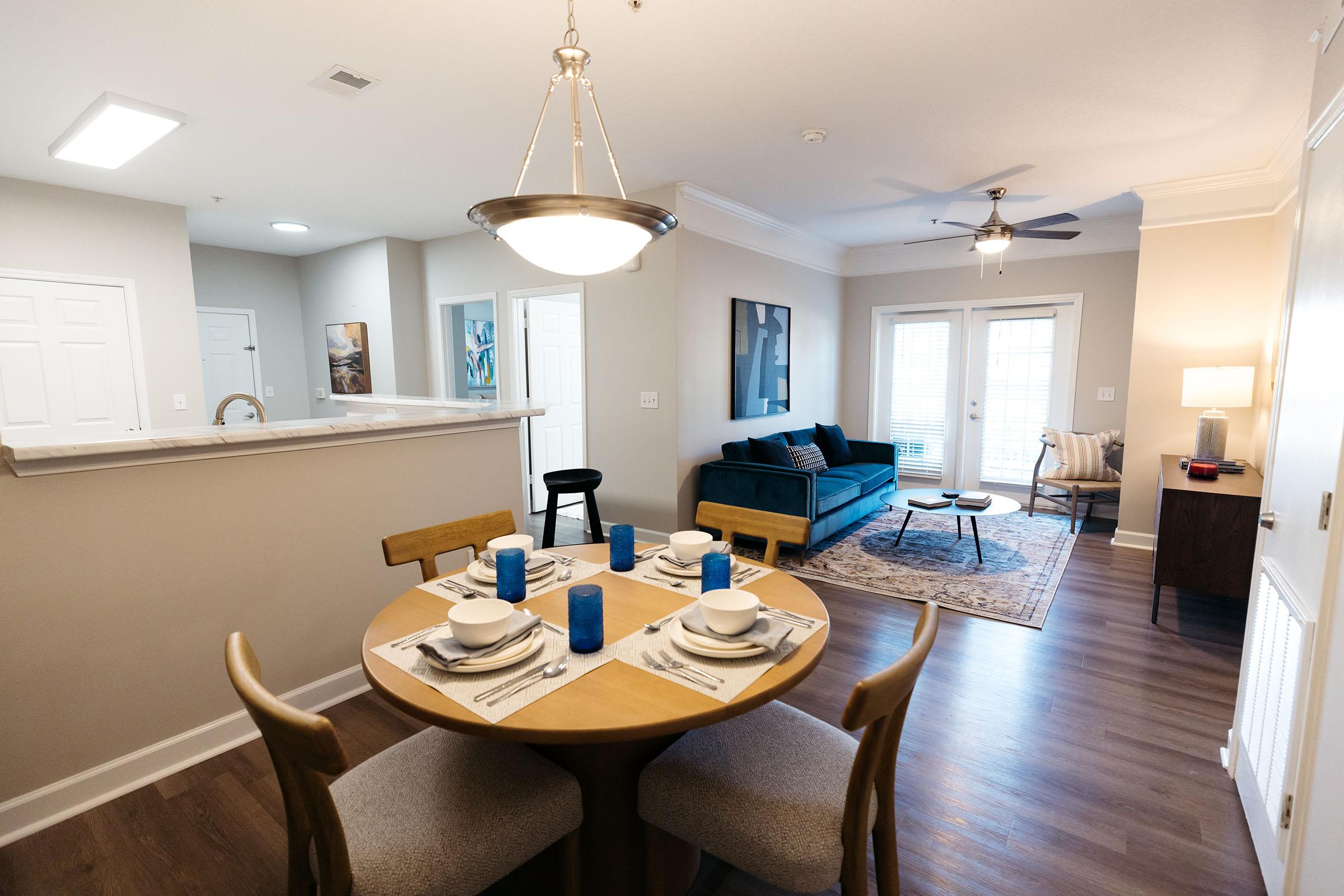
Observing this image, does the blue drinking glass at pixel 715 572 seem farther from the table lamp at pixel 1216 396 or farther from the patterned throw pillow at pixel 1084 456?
the patterned throw pillow at pixel 1084 456

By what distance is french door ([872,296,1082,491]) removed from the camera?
225 inches

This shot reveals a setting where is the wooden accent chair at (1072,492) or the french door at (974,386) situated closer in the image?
the wooden accent chair at (1072,492)

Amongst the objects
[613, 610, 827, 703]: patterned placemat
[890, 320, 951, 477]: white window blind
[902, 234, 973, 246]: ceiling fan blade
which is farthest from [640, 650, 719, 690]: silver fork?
[890, 320, 951, 477]: white window blind

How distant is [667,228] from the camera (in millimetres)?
1499

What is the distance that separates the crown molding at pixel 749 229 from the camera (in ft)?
14.0

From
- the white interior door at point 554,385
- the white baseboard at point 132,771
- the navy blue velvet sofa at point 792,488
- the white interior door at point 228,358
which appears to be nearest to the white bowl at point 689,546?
the white baseboard at point 132,771

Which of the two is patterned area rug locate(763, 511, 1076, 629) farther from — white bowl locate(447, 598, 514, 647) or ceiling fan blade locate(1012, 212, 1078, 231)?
white bowl locate(447, 598, 514, 647)

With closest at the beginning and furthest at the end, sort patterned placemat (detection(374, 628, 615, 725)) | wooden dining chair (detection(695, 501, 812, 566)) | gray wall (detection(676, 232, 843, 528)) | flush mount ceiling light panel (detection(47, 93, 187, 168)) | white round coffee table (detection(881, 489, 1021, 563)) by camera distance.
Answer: patterned placemat (detection(374, 628, 615, 725)) < wooden dining chair (detection(695, 501, 812, 566)) < flush mount ceiling light panel (detection(47, 93, 187, 168)) < white round coffee table (detection(881, 489, 1021, 563)) < gray wall (detection(676, 232, 843, 528))

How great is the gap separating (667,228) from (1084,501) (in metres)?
5.74

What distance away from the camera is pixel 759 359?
5.23 m

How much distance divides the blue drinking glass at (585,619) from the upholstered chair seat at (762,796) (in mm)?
320

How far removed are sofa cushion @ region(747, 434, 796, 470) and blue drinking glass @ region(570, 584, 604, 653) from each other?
341 centimetres

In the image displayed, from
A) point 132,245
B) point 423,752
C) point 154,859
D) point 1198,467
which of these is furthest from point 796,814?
point 132,245

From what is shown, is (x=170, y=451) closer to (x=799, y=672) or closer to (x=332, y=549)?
(x=332, y=549)
